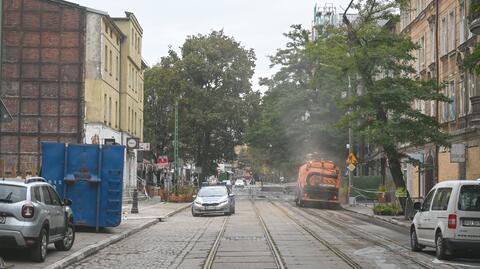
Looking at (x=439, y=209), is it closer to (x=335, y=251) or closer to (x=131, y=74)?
(x=335, y=251)

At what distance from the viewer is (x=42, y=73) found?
42844 mm

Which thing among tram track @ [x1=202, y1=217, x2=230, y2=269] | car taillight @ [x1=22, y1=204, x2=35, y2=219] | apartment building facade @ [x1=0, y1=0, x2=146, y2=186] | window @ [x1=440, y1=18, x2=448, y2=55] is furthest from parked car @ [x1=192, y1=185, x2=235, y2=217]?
car taillight @ [x1=22, y1=204, x2=35, y2=219]

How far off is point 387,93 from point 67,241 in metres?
17.8

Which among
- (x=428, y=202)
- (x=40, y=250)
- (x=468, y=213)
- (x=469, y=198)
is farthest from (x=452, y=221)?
(x=40, y=250)

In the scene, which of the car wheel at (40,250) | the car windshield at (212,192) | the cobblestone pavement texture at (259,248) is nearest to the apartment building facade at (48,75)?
the car windshield at (212,192)

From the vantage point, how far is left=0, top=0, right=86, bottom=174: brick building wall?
4250cm

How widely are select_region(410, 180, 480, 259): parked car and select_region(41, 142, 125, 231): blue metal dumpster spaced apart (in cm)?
981

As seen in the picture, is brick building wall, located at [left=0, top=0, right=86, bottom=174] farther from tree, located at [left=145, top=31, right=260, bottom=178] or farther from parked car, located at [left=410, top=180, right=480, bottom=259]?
parked car, located at [left=410, top=180, right=480, bottom=259]

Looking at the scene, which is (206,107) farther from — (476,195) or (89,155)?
(476,195)

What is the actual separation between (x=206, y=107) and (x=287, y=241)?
166 ft

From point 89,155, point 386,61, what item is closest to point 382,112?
point 386,61

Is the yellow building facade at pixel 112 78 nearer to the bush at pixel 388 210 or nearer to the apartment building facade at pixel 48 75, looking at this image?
the apartment building facade at pixel 48 75

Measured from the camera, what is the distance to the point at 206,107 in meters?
70.8

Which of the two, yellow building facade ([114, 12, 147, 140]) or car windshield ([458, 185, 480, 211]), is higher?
yellow building facade ([114, 12, 147, 140])
